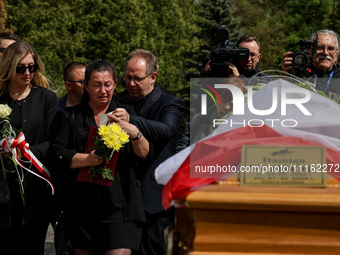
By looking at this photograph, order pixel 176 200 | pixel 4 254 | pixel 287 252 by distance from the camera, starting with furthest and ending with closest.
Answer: pixel 4 254 → pixel 176 200 → pixel 287 252

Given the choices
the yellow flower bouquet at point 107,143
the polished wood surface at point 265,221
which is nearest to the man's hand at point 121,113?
the yellow flower bouquet at point 107,143

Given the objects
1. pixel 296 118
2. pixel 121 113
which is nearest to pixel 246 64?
pixel 121 113

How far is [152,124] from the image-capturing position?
4.56 metres

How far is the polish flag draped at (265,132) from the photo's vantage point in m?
2.79

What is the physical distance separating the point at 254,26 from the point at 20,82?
156 feet

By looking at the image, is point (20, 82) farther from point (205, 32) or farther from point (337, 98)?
point (205, 32)

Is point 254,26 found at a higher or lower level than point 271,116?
lower

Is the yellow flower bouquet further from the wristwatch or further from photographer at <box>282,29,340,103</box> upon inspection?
photographer at <box>282,29,340,103</box>

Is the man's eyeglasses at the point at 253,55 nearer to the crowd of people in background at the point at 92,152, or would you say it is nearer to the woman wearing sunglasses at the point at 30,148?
the crowd of people in background at the point at 92,152

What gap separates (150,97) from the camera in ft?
16.1

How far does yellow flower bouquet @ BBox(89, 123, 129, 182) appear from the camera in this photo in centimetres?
411

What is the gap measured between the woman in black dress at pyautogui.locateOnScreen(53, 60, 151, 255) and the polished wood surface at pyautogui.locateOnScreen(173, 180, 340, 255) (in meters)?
1.77

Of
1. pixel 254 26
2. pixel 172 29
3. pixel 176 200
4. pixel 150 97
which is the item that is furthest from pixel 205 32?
pixel 176 200

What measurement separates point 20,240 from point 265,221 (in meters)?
2.75
